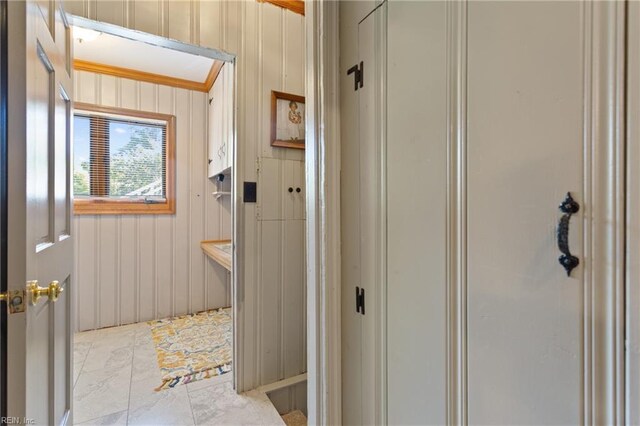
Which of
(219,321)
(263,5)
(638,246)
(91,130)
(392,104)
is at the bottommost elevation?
(219,321)

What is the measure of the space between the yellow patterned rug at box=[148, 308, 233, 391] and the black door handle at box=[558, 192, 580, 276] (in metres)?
2.17

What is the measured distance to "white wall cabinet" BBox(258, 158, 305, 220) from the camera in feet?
6.29

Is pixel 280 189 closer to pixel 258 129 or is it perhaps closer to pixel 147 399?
pixel 258 129

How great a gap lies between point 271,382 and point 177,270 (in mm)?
1818

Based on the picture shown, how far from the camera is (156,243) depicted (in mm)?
3145

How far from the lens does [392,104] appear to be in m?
0.85

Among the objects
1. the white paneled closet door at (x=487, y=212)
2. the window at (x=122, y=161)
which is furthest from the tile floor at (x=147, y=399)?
the window at (x=122, y=161)

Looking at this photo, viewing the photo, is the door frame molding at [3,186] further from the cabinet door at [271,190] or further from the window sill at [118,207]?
the window sill at [118,207]

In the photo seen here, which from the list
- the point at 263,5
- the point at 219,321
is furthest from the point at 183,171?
the point at 263,5

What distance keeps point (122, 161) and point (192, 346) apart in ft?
6.38

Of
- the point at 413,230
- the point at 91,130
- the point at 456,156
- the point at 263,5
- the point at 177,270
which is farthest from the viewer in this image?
the point at 177,270

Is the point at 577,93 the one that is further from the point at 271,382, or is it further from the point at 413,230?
the point at 271,382

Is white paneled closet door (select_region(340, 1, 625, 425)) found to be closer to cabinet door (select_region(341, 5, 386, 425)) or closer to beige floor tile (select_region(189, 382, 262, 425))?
cabinet door (select_region(341, 5, 386, 425))

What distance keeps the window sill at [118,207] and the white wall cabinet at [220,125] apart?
0.57 meters
